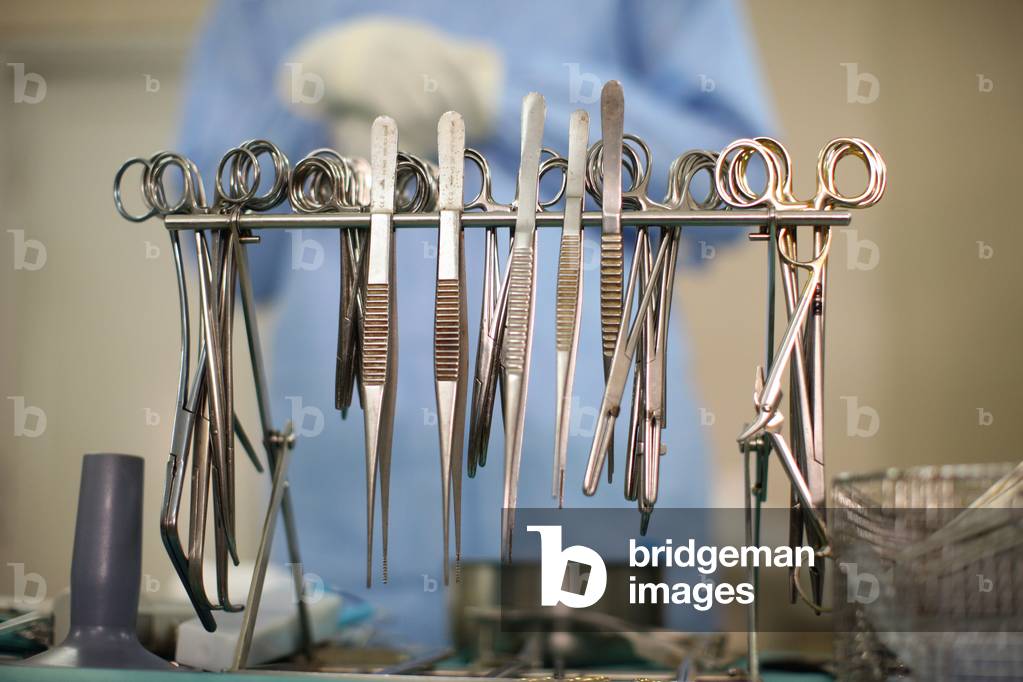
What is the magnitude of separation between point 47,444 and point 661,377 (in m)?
1.14

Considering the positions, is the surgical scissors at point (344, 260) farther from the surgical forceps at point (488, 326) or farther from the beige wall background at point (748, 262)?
the beige wall background at point (748, 262)

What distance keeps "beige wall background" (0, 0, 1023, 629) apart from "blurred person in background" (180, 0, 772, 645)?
0.27ft

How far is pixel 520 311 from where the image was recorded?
0.63 meters

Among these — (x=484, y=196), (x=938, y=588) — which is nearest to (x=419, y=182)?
(x=484, y=196)

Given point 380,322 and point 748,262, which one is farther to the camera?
point 748,262

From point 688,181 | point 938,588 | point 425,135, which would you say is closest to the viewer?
point 938,588

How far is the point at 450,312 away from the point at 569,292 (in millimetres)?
77

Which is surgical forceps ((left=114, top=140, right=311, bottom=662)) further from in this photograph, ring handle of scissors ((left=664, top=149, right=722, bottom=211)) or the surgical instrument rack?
ring handle of scissors ((left=664, top=149, right=722, bottom=211))

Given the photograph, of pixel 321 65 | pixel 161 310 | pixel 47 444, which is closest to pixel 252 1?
pixel 321 65

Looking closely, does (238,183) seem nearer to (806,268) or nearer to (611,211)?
(611,211)

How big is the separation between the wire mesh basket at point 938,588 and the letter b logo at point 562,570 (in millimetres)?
163

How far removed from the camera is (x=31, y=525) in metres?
1.49

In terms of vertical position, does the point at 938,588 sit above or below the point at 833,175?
below

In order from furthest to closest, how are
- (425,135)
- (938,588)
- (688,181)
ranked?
(425,135) → (688,181) → (938,588)
